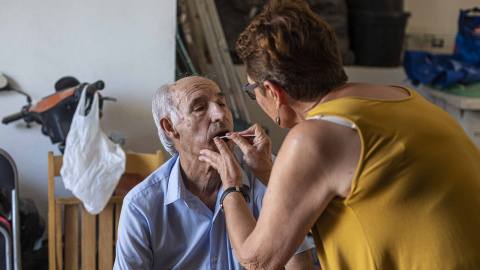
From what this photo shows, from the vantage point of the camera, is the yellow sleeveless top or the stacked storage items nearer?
the yellow sleeveless top

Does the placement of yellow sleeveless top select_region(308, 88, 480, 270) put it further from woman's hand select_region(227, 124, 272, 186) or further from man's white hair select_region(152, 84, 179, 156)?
man's white hair select_region(152, 84, 179, 156)

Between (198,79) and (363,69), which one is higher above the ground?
(198,79)

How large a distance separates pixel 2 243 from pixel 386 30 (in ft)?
11.2

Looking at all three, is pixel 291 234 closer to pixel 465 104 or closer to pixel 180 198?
pixel 180 198

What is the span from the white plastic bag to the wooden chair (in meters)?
0.04

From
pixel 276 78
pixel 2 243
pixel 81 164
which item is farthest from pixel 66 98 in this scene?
pixel 276 78

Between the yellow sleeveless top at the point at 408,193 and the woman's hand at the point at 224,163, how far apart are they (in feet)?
1.13

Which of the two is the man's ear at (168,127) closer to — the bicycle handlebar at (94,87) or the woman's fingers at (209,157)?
the woman's fingers at (209,157)

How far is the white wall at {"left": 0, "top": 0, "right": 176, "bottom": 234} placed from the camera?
2600 mm

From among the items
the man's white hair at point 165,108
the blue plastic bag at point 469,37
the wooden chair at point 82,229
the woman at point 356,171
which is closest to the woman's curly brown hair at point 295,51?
the woman at point 356,171

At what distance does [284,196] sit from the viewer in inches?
41.7

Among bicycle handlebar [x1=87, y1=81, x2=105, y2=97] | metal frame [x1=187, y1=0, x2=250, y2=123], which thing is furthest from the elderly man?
metal frame [x1=187, y1=0, x2=250, y2=123]

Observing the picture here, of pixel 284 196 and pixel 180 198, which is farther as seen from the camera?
pixel 180 198

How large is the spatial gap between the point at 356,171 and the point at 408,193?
121 millimetres
